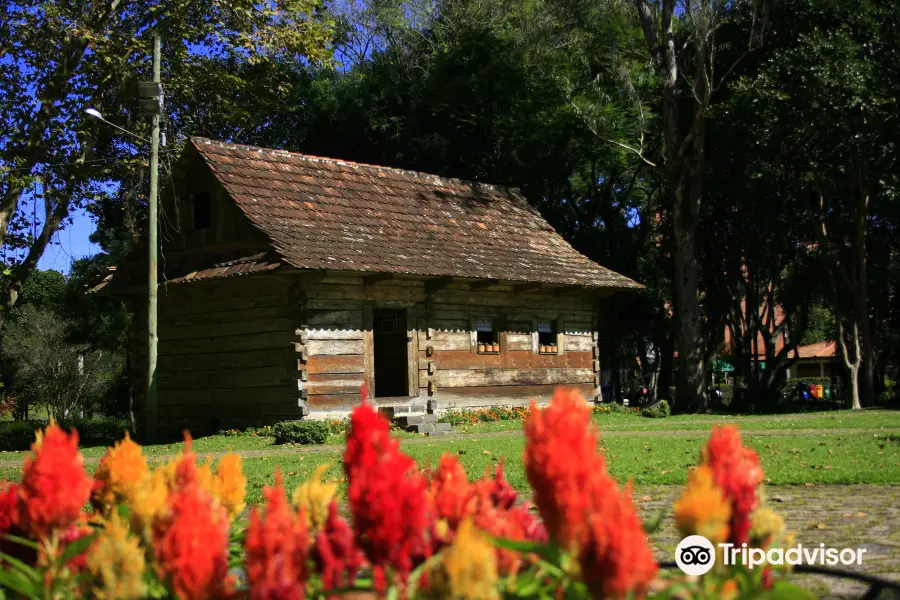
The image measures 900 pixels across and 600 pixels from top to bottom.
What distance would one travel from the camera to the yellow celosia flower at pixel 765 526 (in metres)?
2.34

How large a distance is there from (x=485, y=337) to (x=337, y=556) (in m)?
23.0

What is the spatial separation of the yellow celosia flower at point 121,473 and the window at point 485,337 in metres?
21.0

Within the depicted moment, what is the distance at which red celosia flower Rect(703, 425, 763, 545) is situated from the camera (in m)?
2.30

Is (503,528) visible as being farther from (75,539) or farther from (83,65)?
(83,65)

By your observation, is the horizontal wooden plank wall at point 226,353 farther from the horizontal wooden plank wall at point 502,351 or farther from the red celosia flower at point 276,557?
the red celosia flower at point 276,557

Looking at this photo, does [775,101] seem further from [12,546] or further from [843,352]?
[12,546]

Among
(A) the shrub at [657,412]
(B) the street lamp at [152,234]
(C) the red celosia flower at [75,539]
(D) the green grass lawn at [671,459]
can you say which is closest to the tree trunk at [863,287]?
(A) the shrub at [657,412]

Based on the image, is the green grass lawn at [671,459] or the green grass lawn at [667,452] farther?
the green grass lawn at [667,452]

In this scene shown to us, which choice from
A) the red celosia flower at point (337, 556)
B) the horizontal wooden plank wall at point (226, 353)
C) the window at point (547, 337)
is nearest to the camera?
the red celosia flower at point (337, 556)

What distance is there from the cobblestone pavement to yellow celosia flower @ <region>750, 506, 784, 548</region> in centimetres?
242

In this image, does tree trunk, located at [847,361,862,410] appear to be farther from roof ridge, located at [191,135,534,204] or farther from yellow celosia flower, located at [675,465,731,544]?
yellow celosia flower, located at [675,465,731,544]

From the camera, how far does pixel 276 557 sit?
6.54 ft

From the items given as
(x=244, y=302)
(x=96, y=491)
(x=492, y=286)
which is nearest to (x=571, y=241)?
(x=492, y=286)

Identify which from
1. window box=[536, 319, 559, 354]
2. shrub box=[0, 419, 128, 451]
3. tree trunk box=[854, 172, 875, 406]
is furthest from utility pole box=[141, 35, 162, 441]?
tree trunk box=[854, 172, 875, 406]
